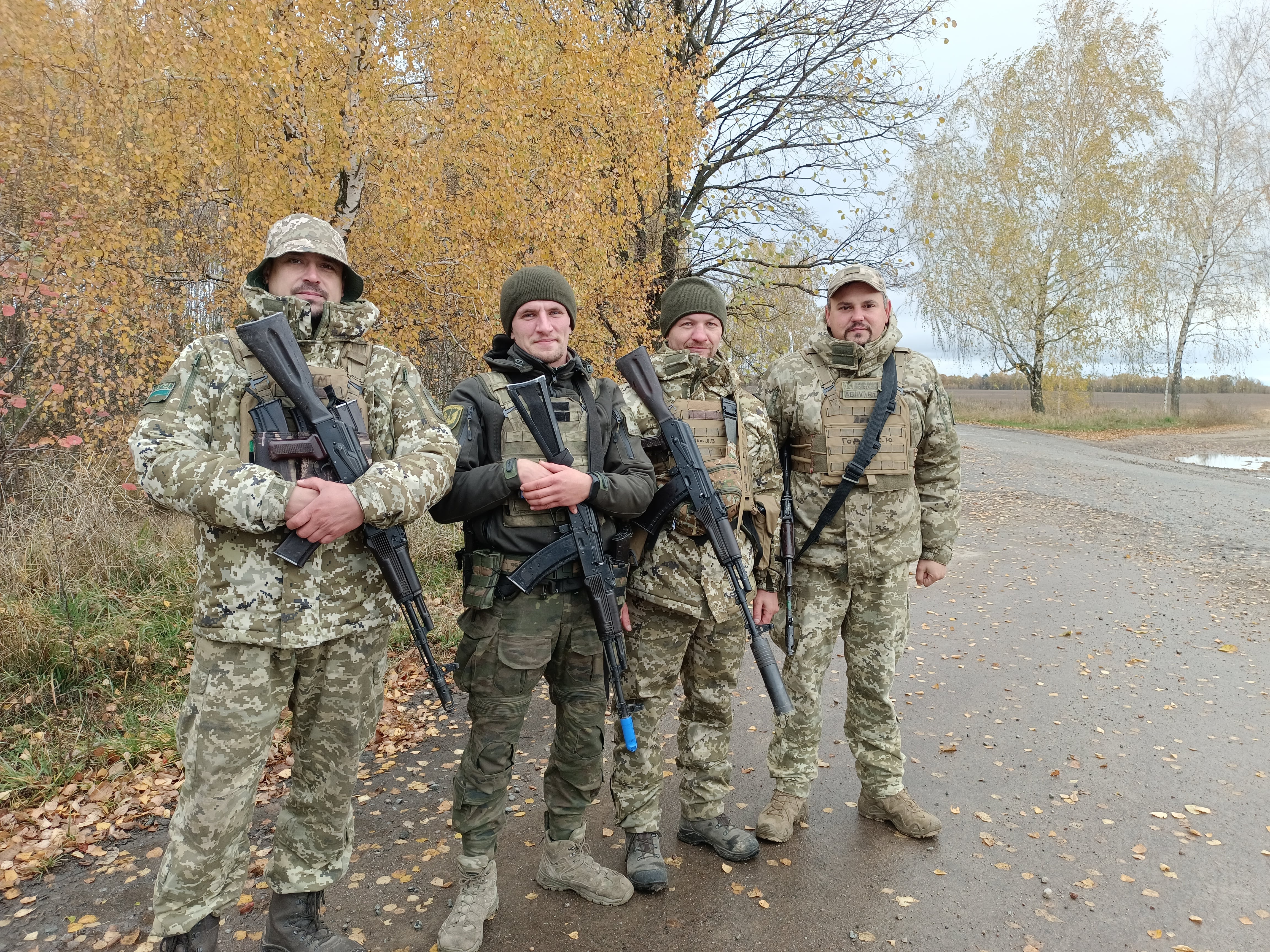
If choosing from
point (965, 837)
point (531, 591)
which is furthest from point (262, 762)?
point (965, 837)

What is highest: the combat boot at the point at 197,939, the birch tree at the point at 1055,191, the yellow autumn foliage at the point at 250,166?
the birch tree at the point at 1055,191

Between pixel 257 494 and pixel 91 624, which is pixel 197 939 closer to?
pixel 257 494

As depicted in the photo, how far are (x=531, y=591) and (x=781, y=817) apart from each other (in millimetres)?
1643

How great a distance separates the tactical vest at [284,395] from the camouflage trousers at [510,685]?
2.63 ft

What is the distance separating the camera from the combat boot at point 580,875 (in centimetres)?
289

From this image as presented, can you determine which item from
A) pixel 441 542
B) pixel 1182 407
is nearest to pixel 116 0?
pixel 441 542

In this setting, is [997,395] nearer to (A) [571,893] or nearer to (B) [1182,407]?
(B) [1182,407]

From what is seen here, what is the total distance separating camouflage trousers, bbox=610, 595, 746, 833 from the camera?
10.2ft

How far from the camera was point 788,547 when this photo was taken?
3369mm

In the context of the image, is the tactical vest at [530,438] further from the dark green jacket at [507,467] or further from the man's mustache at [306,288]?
the man's mustache at [306,288]

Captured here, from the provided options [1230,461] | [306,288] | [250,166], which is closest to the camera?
[306,288]

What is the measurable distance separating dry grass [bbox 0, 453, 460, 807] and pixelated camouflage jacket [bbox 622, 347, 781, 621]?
118 inches

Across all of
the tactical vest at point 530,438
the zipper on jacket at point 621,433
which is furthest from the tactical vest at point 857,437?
the tactical vest at point 530,438

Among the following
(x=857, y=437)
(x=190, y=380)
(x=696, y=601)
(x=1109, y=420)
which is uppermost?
(x=190, y=380)
